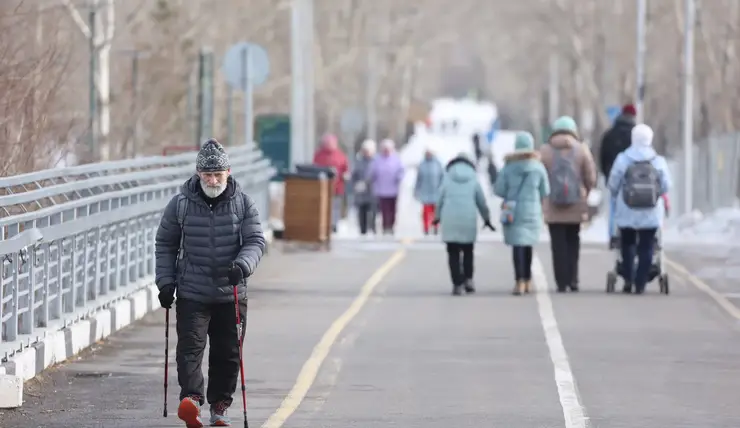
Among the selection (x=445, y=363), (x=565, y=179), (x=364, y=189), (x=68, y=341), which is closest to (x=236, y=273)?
(x=445, y=363)

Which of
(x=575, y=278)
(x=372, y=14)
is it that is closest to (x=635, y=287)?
(x=575, y=278)

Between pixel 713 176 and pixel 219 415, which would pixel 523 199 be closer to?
pixel 219 415

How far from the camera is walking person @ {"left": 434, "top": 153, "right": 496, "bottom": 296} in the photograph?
23297 mm

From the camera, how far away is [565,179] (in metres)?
23.7

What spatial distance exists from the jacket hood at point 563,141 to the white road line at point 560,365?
1.49 meters

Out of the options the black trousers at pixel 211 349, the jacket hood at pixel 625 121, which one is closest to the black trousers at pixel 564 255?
the jacket hood at pixel 625 121

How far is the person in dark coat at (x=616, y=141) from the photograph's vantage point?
88.6 ft

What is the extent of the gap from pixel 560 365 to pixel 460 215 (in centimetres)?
703

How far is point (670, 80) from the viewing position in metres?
87.2

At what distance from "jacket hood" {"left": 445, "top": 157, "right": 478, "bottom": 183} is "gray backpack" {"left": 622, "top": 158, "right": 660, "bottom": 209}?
161cm

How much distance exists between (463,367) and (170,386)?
2244 mm

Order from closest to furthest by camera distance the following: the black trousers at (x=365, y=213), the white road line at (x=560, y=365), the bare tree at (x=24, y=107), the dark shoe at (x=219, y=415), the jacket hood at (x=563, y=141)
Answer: the dark shoe at (x=219, y=415) < the white road line at (x=560, y=365) < the bare tree at (x=24, y=107) < the jacket hood at (x=563, y=141) < the black trousers at (x=365, y=213)

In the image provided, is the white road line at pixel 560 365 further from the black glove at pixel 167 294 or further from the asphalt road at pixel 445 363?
the black glove at pixel 167 294

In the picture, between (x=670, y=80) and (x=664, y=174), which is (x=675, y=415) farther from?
(x=670, y=80)
